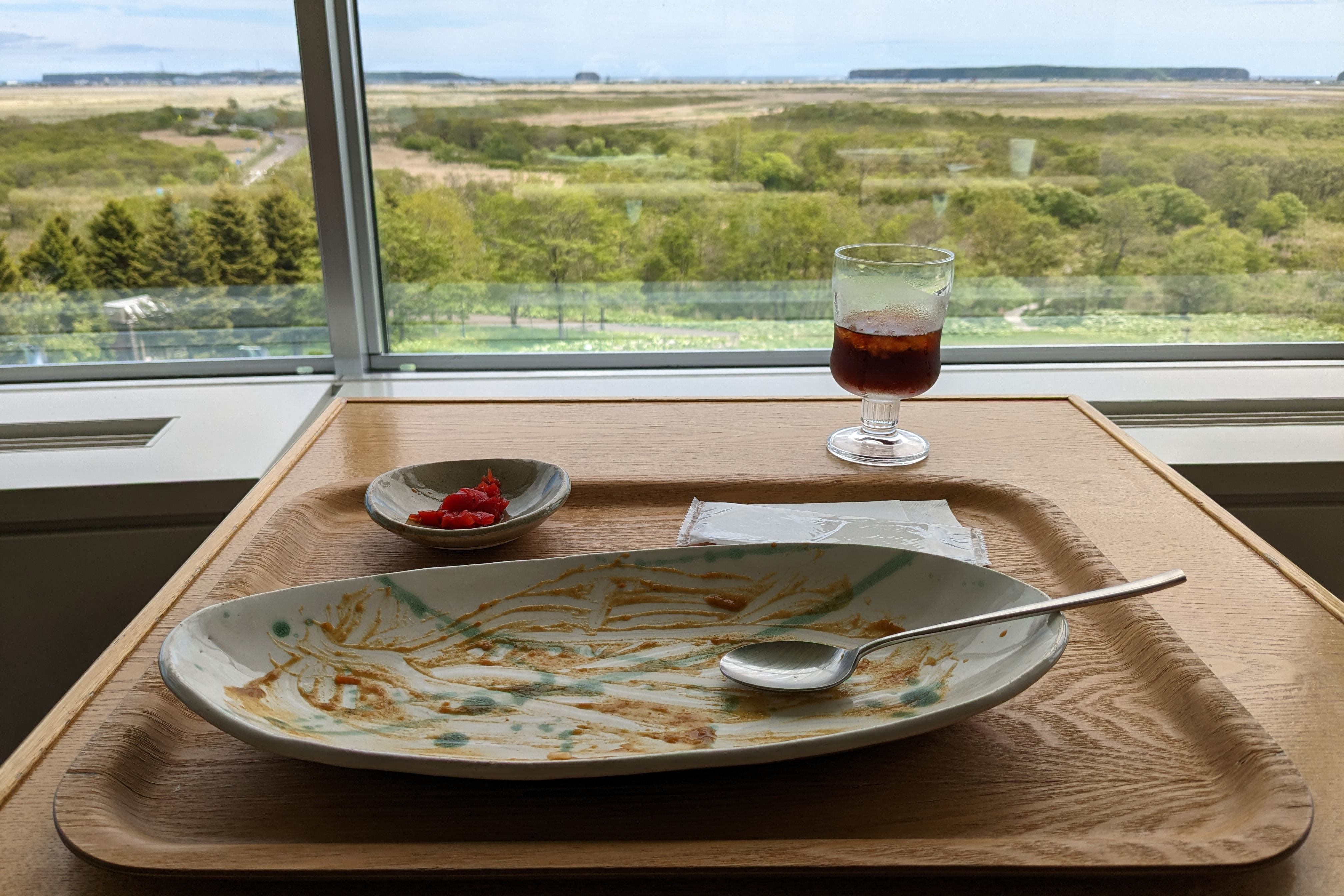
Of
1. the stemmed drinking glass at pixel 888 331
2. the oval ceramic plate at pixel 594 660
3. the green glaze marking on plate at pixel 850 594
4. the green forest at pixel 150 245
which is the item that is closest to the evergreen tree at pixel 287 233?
the green forest at pixel 150 245

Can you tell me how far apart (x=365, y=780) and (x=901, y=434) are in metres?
0.61

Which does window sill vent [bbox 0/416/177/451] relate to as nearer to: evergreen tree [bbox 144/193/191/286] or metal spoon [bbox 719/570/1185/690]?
evergreen tree [bbox 144/193/191/286]

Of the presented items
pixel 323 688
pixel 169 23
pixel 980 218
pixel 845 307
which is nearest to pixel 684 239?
pixel 980 218

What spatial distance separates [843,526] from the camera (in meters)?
0.67

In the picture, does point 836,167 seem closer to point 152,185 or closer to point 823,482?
point 823,482

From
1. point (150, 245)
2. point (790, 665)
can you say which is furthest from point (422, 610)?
point (150, 245)

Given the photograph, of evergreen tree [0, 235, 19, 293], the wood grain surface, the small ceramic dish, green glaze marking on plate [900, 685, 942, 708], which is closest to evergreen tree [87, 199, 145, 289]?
evergreen tree [0, 235, 19, 293]

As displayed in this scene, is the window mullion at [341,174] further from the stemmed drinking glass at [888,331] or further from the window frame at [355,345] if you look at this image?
the stemmed drinking glass at [888,331]

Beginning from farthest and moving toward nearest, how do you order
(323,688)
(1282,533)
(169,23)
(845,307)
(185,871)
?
(169,23) < (1282,533) < (845,307) < (323,688) < (185,871)

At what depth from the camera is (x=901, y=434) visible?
0.88 meters

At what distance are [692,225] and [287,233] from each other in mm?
609

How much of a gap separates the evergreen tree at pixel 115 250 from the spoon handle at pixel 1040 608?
1.35 m

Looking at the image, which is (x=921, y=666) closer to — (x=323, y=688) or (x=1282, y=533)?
(x=323, y=688)

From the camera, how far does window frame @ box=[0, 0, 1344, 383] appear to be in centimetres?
130
